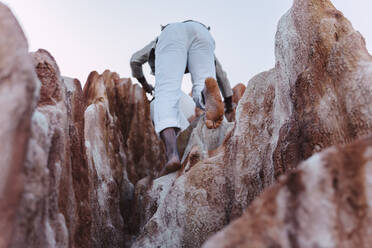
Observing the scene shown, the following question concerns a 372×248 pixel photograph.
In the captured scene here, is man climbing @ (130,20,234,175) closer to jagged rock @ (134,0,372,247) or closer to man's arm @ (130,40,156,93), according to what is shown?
man's arm @ (130,40,156,93)

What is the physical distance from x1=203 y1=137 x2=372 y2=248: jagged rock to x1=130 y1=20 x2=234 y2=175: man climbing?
4.17ft

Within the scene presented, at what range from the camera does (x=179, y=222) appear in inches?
63.6

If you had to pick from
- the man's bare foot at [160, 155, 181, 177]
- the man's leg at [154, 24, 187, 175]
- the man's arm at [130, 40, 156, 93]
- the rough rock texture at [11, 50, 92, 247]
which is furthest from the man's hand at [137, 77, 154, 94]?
the rough rock texture at [11, 50, 92, 247]

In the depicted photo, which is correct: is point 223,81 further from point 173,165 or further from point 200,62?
point 173,165

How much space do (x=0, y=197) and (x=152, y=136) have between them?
6.84 feet

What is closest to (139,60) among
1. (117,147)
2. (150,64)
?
(150,64)

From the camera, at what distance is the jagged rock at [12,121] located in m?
0.66

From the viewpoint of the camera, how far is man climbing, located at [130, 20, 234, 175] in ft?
6.70

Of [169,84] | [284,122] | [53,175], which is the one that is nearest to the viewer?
[53,175]

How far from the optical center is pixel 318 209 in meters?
0.64

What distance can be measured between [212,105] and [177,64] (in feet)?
1.31

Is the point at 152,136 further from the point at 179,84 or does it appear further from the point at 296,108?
the point at 296,108

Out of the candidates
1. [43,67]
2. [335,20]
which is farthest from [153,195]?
[335,20]

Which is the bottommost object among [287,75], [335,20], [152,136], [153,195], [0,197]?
[0,197]
